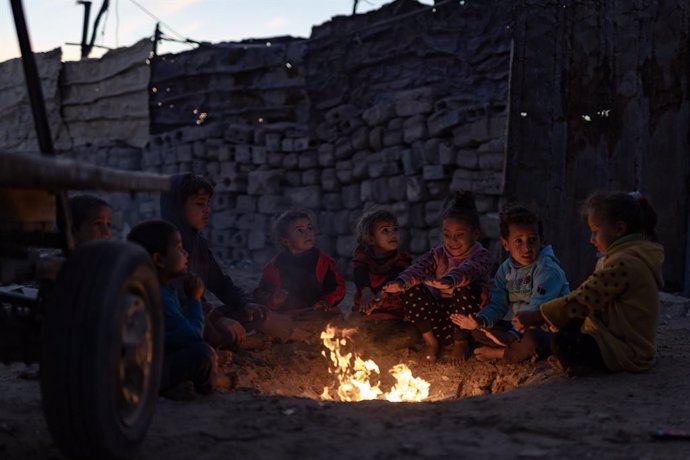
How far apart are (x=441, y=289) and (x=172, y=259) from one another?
1.99 meters

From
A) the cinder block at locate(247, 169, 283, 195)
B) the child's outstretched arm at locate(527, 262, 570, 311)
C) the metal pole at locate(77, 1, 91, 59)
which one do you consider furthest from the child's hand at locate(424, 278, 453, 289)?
the metal pole at locate(77, 1, 91, 59)

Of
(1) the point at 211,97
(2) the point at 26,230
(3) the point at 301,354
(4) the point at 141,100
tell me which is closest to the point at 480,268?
(3) the point at 301,354

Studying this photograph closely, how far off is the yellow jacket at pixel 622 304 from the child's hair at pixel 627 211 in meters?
0.07

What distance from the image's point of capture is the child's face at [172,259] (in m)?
3.09

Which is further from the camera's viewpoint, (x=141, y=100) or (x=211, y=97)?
(x=141, y=100)

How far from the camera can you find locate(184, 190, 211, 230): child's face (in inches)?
168

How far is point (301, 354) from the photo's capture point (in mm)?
4676

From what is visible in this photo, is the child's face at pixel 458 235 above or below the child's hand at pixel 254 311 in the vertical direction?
above

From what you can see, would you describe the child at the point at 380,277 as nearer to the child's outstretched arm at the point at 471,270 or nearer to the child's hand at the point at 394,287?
the child's hand at the point at 394,287

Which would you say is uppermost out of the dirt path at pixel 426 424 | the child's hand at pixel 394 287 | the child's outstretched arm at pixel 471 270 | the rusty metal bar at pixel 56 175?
the rusty metal bar at pixel 56 175

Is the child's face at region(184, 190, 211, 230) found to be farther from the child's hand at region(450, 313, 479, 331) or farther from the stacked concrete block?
the stacked concrete block

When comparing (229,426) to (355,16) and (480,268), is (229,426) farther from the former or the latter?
(355,16)

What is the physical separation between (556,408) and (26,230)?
2115mm

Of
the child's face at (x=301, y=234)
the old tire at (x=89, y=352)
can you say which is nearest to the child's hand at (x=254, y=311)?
the child's face at (x=301, y=234)
